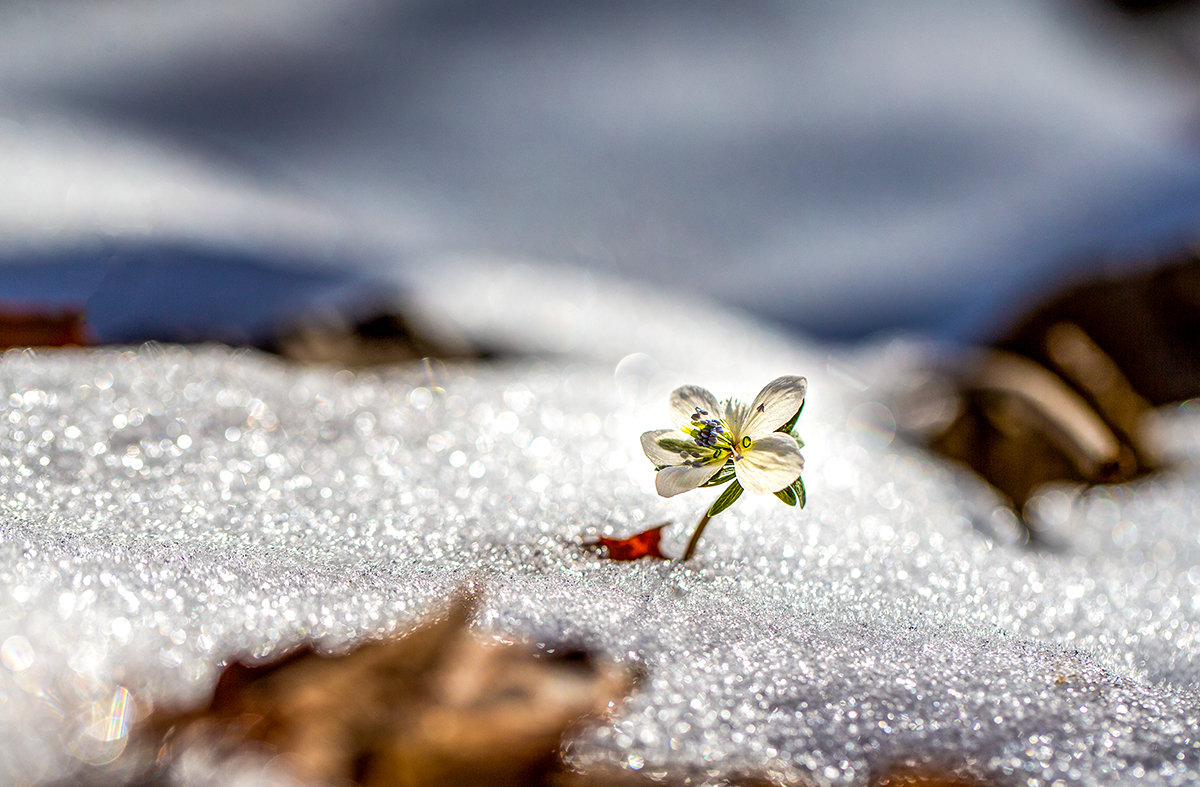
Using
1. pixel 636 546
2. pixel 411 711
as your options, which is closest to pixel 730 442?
pixel 636 546

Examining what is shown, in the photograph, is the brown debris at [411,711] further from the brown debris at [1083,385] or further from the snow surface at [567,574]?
the brown debris at [1083,385]

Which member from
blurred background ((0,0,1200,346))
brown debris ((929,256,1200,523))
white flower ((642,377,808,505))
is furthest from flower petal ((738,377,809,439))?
blurred background ((0,0,1200,346))

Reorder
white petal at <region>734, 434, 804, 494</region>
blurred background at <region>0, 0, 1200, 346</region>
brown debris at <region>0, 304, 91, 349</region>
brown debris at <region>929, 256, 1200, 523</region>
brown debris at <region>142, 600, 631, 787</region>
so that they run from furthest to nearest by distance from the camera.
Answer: blurred background at <region>0, 0, 1200, 346</region>
brown debris at <region>929, 256, 1200, 523</region>
brown debris at <region>0, 304, 91, 349</region>
white petal at <region>734, 434, 804, 494</region>
brown debris at <region>142, 600, 631, 787</region>

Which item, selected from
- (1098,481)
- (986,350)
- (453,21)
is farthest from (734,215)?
(1098,481)

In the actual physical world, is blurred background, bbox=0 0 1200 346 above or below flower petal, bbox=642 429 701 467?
above

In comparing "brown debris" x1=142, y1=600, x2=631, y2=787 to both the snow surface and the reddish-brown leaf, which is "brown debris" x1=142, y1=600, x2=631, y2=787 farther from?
the reddish-brown leaf

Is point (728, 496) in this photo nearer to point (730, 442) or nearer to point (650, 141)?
point (730, 442)
